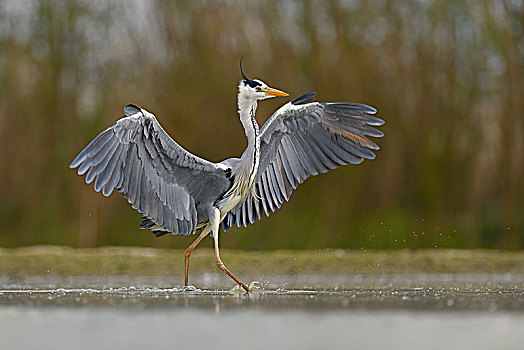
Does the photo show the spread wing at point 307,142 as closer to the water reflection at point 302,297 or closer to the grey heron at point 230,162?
the grey heron at point 230,162

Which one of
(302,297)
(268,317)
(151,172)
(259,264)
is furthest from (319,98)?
(268,317)

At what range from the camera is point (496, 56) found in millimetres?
13641

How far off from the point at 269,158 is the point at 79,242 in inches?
220

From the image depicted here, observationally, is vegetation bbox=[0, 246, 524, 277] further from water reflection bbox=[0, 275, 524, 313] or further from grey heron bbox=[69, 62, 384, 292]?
water reflection bbox=[0, 275, 524, 313]

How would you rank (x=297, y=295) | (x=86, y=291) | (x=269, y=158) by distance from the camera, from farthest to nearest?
(x=269, y=158) → (x=86, y=291) → (x=297, y=295)

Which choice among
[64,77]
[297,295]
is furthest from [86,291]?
[64,77]

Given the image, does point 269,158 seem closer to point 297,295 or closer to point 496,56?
point 297,295

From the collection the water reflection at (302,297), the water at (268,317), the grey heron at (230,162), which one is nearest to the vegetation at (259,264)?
the grey heron at (230,162)

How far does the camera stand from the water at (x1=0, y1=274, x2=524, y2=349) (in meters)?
4.61

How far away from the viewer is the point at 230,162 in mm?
8344

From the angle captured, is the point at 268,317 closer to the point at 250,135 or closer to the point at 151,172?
the point at 151,172

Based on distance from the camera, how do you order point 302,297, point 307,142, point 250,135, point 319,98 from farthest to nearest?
point 319,98
point 307,142
point 250,135
point 302,297

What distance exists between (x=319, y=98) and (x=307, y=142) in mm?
4708

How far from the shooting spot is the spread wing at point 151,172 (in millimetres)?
7266
